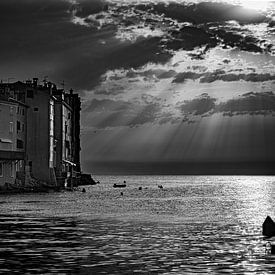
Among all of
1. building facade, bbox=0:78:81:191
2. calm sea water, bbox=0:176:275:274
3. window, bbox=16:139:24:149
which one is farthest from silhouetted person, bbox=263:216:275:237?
window, bbox=16:139:24:149

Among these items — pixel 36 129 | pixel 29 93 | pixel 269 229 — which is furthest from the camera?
pixel 29 93

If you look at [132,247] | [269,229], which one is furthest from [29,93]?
[132,247]

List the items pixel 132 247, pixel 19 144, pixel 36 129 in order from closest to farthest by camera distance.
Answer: pixel 132 247 → pixel 19 144 → pixel 36 129

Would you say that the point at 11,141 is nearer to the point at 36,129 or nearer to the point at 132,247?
the point at 36,129

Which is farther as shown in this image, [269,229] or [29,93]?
[29,93]

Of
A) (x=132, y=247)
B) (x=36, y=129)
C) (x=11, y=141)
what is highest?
(x=36, y=129)

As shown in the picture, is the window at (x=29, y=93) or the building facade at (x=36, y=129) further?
the window at (x=29, y=93)

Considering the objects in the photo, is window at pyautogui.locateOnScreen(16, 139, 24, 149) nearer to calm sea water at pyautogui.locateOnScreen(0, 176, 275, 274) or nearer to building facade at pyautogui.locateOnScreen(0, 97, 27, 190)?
building facade at pyautogui.locateOnScreen(0, 97, 27, 190)

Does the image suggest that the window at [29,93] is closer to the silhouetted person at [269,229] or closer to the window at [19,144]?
the window at [19,144]

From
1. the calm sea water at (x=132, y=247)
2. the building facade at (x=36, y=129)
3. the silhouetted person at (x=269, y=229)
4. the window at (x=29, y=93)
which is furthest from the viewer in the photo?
the window at (x=29, y=93)

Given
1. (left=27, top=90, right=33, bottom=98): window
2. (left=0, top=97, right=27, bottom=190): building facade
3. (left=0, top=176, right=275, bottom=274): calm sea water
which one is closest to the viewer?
(left=0, top=176, right=275, bottom=274): calm sea water

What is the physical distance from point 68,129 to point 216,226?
102 metres

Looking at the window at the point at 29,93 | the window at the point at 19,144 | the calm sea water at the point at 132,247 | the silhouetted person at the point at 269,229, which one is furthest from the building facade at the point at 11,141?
the silhouetted person at the point at 269,229

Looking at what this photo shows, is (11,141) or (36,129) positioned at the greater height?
(36,129)
